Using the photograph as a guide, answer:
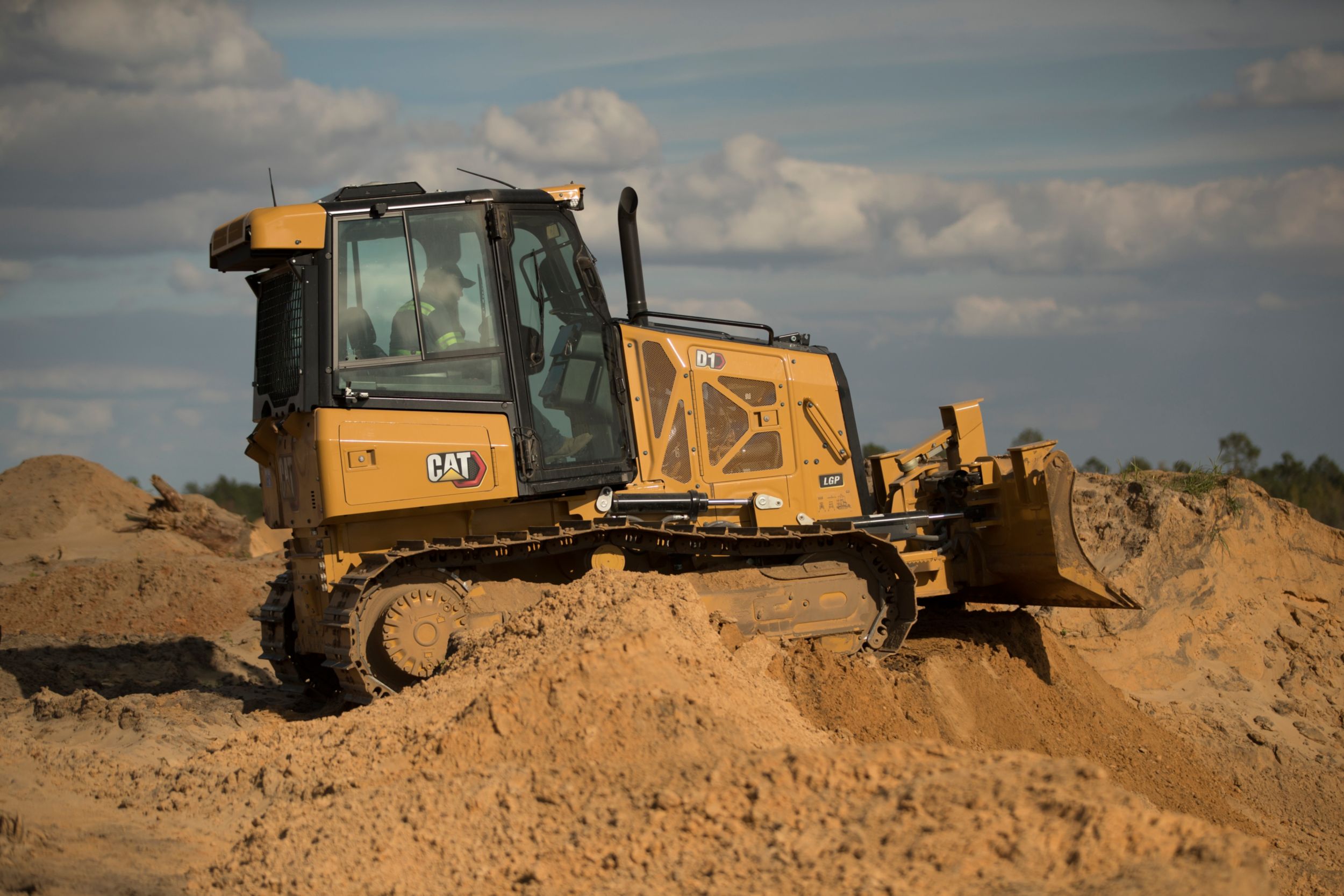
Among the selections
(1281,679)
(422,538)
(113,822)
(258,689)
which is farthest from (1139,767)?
(258,689)

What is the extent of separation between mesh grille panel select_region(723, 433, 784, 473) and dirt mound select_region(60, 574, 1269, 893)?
2.30 metres

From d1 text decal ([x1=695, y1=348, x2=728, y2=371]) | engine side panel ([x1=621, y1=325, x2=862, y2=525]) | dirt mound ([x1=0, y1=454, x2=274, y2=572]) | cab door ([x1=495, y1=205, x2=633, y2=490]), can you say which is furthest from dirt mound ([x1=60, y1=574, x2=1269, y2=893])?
dirt mound ([x1=0, y1=454, x2=274, y2=572])

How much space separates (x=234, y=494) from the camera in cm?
4100

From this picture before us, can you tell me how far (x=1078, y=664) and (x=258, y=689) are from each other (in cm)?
679

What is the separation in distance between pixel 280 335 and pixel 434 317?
1.10 m

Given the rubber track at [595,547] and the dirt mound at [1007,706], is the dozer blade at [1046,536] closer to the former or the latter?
the dirt mound at [1007,706]

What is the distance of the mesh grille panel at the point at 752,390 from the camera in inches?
344

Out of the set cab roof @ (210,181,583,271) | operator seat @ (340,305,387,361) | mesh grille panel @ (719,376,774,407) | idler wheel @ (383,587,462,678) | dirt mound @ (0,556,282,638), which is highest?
cab roof @ (210,181,583,271)

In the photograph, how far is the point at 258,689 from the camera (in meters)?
9.79

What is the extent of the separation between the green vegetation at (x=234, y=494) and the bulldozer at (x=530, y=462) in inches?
1225

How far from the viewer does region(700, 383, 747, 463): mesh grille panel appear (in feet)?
28.1

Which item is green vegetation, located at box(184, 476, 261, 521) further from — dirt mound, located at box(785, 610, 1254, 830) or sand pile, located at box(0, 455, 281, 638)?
dirt mound, located at box(785, 610, 1254, 830)

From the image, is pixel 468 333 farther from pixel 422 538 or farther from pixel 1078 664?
pixel 1078 664

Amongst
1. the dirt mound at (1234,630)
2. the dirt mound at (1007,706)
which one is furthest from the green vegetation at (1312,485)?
the dirt mound at (1007,706)
